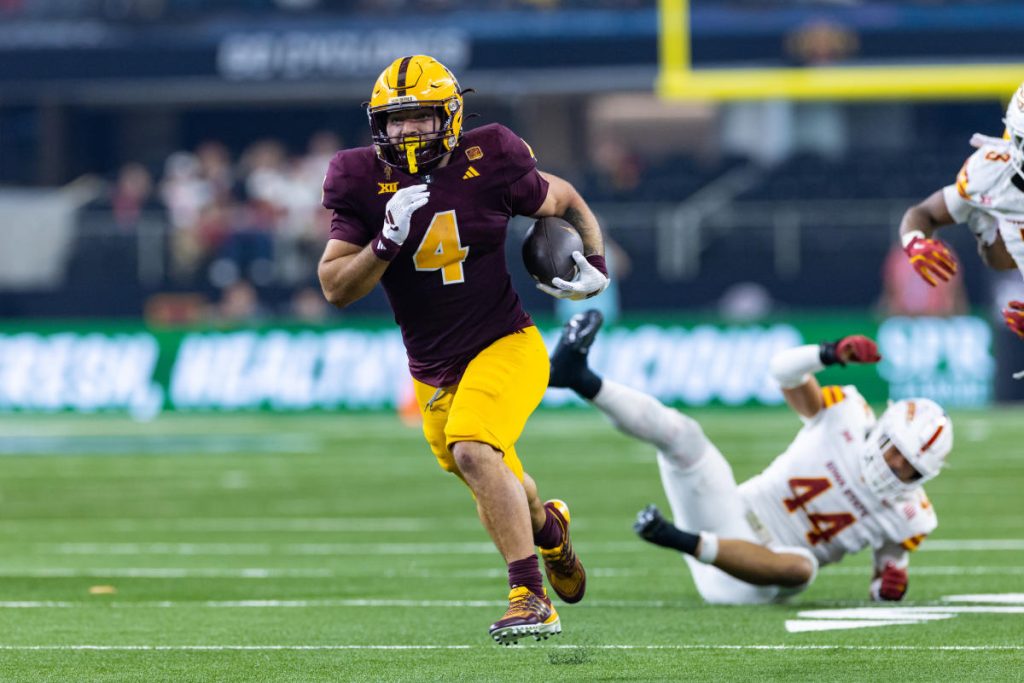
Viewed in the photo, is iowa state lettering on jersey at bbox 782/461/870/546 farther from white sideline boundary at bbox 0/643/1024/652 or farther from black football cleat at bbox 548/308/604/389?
white sideline boundary at bbox 0/643/1024/652

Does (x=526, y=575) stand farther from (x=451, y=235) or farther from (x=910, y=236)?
(x=910, y=236)

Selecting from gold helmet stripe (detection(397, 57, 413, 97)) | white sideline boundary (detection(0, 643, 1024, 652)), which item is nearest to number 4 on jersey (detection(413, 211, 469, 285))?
gold helmet stripe (detection(397, 57, 413, 97))

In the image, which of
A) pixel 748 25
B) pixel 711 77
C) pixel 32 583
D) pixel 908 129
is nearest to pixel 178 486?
pixel 32 583

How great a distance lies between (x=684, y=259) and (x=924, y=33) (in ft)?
11.5

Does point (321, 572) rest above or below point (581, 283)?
below

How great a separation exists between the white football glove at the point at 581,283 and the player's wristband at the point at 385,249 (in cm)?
53

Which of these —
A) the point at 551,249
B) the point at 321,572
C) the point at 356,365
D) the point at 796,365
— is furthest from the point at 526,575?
the point at 356,365

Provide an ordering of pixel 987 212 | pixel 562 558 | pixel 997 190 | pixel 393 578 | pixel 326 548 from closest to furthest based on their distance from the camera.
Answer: pixel 562 558
pixel 997 190
pixel 987 212
pixel 393 578
pixel 326 548

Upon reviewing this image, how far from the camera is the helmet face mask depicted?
21.7 ft

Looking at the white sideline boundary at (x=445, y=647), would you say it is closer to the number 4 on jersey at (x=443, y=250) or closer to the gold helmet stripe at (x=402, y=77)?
the number 4 on jersey at (x=443, y=250)

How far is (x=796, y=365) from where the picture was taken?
6832 millimetres

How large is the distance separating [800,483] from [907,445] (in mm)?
502

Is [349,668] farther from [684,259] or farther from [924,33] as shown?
[924,33]

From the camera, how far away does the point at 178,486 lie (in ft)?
39.0
